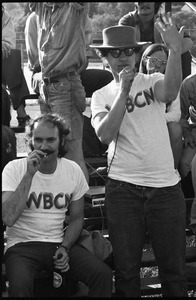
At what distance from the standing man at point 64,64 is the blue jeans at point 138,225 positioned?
2.95 ft

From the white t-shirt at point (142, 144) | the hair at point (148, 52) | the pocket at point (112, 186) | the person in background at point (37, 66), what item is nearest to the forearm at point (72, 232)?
the pocket at point (112, 186)

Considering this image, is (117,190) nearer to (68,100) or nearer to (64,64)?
(68,100)

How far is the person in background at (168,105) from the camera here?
5387 mm

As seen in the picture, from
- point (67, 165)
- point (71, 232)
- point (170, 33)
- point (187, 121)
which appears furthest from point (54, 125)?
point (187, 121)

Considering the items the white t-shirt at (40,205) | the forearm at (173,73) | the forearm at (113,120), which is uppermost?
the forearm at (173,73)

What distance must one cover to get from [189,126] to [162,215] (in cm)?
146

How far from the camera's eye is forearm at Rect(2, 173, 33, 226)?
14.9ft

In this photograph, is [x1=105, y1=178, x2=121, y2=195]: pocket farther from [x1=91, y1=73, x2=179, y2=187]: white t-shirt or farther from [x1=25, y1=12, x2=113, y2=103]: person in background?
[x1=25, y1=12, x2=113, y2=103]: person in background

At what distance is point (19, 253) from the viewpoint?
15.0 ft

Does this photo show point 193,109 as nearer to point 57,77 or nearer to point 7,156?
point 57,77

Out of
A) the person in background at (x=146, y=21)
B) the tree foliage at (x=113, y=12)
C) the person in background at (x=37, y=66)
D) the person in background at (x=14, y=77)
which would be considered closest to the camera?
the person in background at (x=37, y=66)

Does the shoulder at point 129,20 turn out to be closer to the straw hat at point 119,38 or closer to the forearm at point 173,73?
the straw hat at point 119,38

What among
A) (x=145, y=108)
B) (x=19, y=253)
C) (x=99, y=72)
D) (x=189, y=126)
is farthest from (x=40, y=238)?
(x=99, y=72)

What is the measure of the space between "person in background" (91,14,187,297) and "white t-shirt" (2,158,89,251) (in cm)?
31
